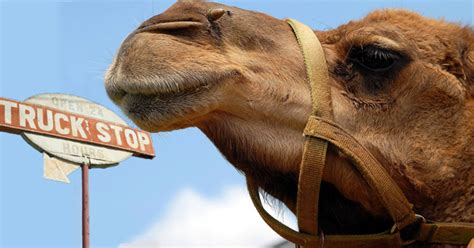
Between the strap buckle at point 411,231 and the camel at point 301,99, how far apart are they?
0.23 feet

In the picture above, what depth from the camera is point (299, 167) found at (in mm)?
3141

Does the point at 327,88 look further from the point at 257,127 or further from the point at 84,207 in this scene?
the point at 84,207

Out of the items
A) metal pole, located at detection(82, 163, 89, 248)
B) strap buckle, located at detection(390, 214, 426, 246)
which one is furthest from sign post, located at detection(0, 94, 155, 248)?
strap buckle, located at detection(390, 214, 426, 246)

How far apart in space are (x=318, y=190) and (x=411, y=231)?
1.33ft

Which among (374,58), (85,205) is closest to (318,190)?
(374,58)

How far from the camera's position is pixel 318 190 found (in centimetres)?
313

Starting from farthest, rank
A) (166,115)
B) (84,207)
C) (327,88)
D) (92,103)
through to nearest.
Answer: (92,103) < (84,207) < (327,88) < (166,115)

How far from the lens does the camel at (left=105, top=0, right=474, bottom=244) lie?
3006 mm

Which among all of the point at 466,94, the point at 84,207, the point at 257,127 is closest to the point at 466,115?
the point at 466,94

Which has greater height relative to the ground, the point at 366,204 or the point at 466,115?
the point at 466,115

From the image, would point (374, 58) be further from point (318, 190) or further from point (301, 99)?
point (318, 190)

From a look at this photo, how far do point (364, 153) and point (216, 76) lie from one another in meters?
0.63

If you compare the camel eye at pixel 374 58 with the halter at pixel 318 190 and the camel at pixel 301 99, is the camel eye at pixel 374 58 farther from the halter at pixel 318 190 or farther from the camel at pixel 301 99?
the halter at pixel 318 190

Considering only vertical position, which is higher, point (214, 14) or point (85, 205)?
point (85, 205)
